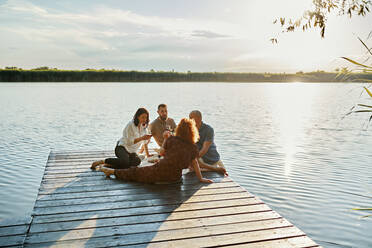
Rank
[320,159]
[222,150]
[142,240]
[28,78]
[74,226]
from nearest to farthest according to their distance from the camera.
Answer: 1. [142,240]
2. [74,226]
3. [320,159]
4. [222,150]
5. [28,78]

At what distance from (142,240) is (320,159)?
7166mm

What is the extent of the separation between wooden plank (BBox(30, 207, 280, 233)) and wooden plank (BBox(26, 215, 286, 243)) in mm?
65

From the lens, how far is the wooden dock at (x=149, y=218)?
3180mm

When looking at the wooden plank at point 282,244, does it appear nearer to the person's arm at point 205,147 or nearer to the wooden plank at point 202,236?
the wooden plank at point 202,236

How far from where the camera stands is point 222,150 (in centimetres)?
1014

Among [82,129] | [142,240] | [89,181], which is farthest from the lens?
[82,129]

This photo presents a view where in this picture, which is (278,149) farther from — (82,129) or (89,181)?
(82,129)

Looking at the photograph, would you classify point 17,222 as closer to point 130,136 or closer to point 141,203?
point 141,203

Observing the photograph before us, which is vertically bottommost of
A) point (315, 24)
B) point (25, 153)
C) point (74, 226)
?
point (25, 153)

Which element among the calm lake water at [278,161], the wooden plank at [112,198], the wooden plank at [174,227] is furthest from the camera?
the calm lake water at [278,161]

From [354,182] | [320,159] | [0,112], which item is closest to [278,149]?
[320,159]

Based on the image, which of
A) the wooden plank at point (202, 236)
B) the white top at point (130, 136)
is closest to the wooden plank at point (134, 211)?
the wooden plank at point (202, 236)

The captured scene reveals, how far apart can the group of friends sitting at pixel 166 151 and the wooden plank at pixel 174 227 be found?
1.27 metres

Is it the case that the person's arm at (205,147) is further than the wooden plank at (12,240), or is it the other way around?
the person's arm at (205,147)
